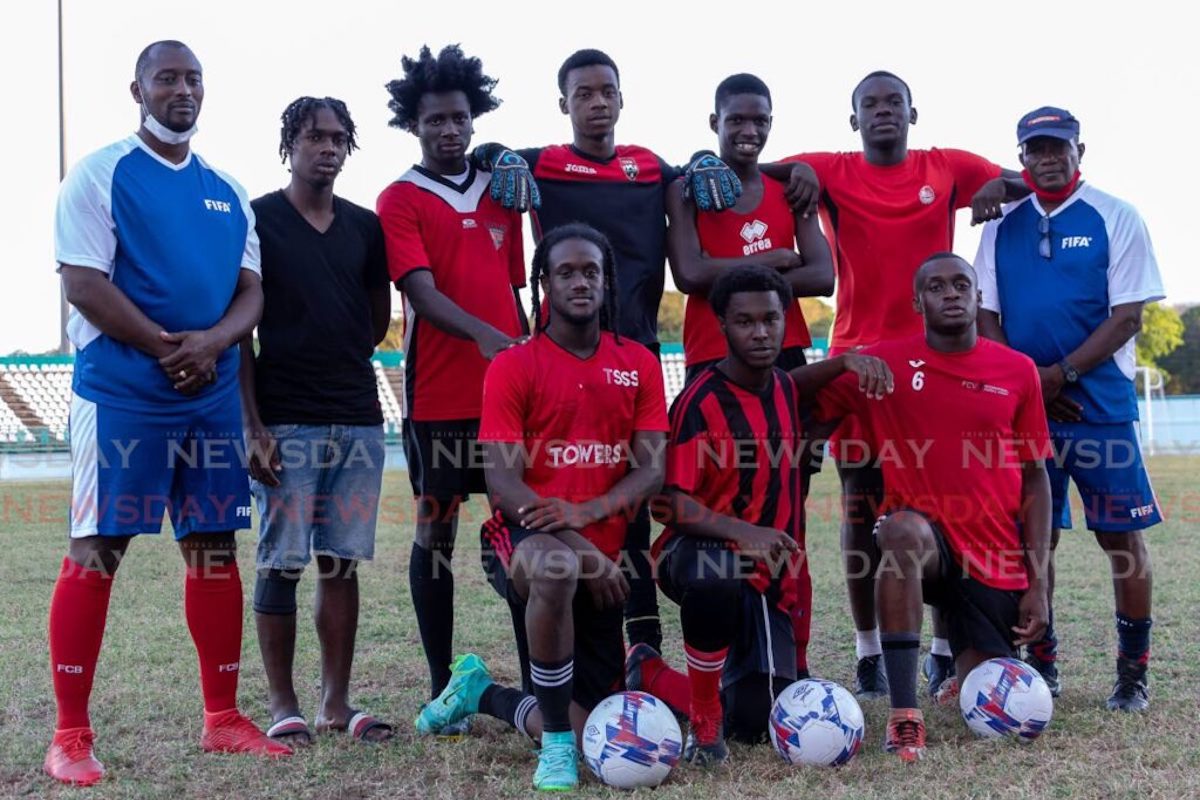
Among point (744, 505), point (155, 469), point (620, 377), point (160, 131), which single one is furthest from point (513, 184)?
point (155, 469)

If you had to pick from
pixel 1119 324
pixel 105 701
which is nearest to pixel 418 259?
pixel 105 701

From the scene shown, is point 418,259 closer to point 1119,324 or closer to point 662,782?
point 662,782

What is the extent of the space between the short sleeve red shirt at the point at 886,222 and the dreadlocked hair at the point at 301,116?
6.48ft

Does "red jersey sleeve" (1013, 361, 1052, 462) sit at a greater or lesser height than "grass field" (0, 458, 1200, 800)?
greater

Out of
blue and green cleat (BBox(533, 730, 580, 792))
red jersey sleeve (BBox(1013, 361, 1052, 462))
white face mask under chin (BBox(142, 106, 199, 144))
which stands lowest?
blue and green cleat (BBox(533, 730, 580, 792))

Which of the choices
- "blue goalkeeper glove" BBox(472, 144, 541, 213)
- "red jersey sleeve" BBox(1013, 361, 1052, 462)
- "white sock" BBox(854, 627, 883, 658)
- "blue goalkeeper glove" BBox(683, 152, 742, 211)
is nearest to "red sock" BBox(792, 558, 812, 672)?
"white sock" BBox(854, 627, 883, 658)

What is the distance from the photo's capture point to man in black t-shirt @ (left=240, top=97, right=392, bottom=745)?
479 centimetres

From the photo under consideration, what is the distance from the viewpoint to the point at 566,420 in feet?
14.5

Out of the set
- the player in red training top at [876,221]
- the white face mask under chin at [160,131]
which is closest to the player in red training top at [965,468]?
the player in red training top at [876,221]

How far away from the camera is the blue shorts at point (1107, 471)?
5.11 meters

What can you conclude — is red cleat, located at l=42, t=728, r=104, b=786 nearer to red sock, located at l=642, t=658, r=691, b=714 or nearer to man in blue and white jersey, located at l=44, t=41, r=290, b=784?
man in blue and white jersey, located at l=44, t=41, r=290, b=784

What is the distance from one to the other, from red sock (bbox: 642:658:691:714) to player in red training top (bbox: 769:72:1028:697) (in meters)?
1.00

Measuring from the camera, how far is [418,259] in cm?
494

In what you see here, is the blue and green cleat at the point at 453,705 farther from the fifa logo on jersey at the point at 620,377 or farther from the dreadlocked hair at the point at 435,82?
the dreadlocked hair at the point at 435,82
